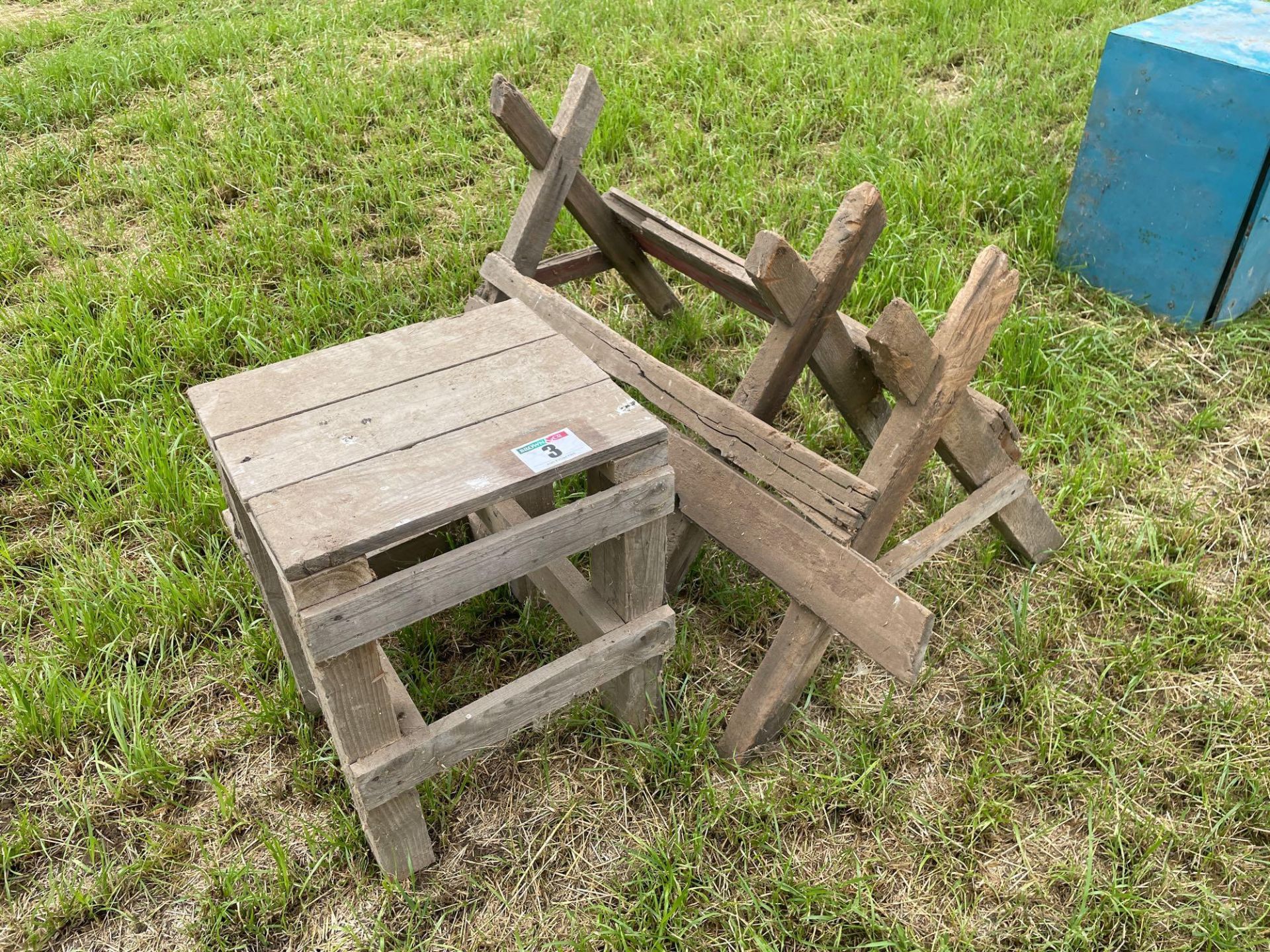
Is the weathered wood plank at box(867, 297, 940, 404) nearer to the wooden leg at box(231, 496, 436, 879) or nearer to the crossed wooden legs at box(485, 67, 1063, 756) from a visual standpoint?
the crossed wooden legs at box(485, 67, 1063, 756)

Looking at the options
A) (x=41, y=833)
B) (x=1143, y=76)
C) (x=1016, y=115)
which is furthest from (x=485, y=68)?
(x=41, y=833)

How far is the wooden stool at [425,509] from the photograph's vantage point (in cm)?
173

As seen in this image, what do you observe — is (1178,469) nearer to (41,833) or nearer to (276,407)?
(276,407)

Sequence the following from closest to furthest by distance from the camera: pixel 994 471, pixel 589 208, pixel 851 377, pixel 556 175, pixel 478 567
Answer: pixel 478 567, pixel 851 377, pixel 994 471, pixel 556 175, pixel 589 208

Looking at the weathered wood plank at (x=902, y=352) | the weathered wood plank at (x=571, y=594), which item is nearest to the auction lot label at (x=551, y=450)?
the weathered wood plank at (x=571, y=594)

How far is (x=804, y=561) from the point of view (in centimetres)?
220

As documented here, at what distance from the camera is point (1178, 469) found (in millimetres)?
3215

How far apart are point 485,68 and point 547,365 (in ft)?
12.9

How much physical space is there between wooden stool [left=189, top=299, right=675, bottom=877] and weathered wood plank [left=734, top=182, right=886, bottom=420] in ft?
1.23

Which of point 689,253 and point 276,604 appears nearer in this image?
point 276,604

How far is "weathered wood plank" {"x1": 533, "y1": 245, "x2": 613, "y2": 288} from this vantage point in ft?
10.7

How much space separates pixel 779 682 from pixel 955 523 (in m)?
0.64

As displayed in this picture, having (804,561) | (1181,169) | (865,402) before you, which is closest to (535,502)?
(804,561)

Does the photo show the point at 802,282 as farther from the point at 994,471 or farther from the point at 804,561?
the point at 994,471
